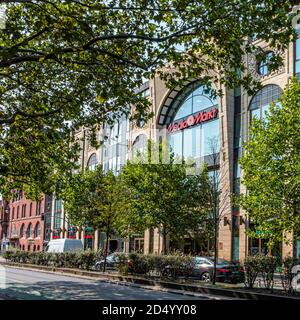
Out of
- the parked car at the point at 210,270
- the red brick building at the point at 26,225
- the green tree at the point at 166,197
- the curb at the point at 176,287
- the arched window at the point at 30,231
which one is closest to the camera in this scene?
the curb at the point at 176,287

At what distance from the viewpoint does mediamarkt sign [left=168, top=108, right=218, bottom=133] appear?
39594mm

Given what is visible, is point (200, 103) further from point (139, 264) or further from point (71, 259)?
point (139, 264)

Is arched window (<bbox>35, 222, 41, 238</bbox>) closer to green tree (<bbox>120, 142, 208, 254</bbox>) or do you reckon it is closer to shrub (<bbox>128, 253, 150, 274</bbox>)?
green tree (<bbox>120, 142, 208, 254</bbox>)

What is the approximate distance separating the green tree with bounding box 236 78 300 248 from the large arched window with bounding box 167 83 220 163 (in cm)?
1618

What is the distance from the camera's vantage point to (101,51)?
10625mm

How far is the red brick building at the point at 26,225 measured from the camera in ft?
240

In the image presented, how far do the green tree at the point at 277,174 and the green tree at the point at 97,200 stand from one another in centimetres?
793

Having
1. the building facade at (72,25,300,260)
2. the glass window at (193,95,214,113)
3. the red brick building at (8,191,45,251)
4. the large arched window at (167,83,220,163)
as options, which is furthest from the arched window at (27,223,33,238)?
the glass window at (193,95,214,113)

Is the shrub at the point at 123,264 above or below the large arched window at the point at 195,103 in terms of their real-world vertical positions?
below

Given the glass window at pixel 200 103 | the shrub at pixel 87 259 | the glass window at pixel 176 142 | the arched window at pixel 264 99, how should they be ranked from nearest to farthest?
1. the shrub at pixel 87 259
2. the arched window at pixel 264 99
3. the glass window at pixel 200 103
4. the glass window at pixel 176 142

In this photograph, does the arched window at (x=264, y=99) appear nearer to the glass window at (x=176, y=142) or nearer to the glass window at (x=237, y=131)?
the glass window at (x=237, y=131)

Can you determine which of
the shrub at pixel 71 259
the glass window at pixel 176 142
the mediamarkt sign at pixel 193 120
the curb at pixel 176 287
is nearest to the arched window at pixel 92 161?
the mediamarkt sign at pixel 193 120

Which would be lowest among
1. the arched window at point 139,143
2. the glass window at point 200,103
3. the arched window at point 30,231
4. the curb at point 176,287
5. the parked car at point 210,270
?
the curb at point 176,287

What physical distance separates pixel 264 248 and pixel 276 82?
12158 mm
